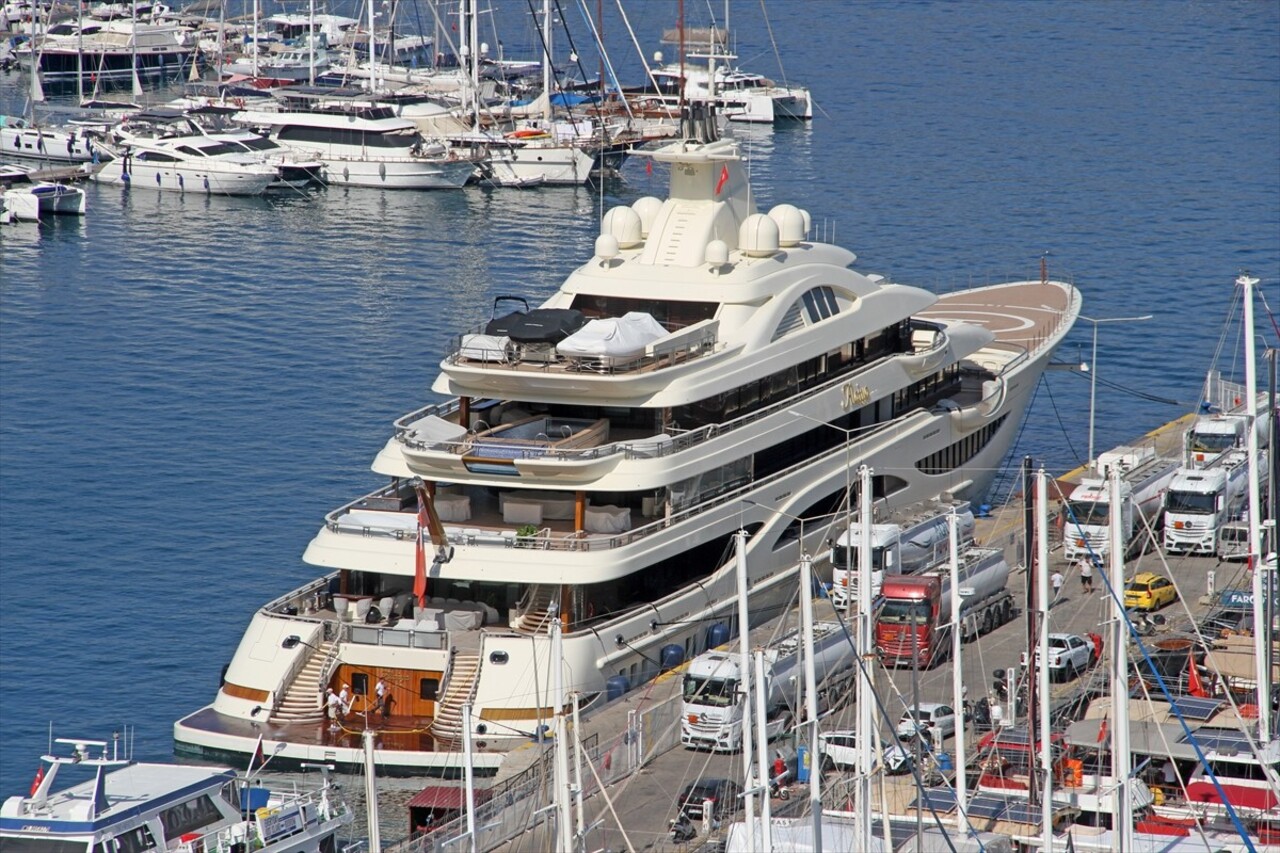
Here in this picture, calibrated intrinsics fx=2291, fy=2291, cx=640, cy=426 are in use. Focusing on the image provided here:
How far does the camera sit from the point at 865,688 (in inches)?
1428

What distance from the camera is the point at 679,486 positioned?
49.7 metres

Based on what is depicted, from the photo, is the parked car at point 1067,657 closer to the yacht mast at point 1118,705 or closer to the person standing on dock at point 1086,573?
the person standing on dock at point 1086,573

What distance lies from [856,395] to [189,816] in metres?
23.0

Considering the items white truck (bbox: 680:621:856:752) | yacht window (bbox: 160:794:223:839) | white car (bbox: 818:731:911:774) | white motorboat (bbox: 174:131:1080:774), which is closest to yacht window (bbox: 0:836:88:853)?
yacht window (bbox: 160:794:223:839)

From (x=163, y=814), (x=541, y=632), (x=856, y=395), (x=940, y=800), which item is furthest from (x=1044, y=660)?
(x=856, y=395)

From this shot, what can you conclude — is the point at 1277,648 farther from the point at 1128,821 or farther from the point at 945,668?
the point at 1128,821

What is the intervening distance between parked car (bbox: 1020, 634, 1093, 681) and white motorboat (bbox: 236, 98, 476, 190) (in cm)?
→ 7002

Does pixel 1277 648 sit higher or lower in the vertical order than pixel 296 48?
lower

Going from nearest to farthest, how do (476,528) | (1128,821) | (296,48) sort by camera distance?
1. (1128,821)
2. (476,528)
3. (296,48)

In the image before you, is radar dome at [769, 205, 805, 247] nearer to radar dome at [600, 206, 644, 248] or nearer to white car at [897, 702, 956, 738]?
radar dome at [600, 206, 644, 248]

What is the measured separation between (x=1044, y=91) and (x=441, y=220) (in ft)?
142

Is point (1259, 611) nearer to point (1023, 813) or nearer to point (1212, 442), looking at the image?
point (1023, 813)

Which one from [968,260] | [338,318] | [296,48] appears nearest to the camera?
[338,318]

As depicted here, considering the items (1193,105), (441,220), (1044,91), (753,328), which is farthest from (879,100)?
(753,328)
